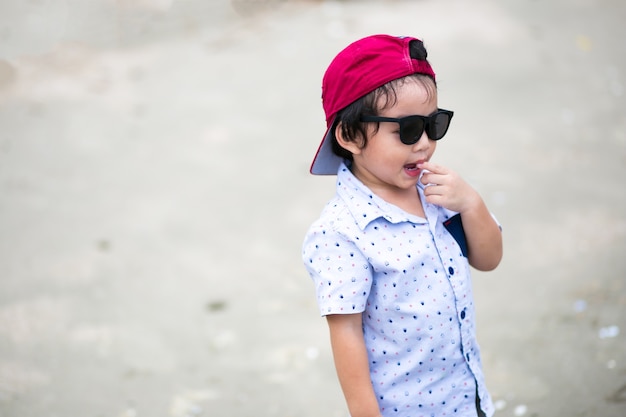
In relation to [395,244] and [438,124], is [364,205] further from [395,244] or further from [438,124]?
[438,124]

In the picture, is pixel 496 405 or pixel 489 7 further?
pixel 489 7

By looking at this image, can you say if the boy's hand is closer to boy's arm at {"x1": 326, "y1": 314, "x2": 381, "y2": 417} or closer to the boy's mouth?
the boy's mouth

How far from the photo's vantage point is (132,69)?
5781mm

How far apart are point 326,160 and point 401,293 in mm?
410

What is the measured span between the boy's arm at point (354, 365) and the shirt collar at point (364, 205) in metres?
0.23

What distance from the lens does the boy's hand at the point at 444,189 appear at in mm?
1808

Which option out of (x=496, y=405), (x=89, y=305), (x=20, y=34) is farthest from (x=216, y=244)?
(x=20, y=34)

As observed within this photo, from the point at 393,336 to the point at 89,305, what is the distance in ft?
7.79

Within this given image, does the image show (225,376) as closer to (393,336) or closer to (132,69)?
(393,336)

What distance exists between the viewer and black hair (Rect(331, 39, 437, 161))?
67.1 inches

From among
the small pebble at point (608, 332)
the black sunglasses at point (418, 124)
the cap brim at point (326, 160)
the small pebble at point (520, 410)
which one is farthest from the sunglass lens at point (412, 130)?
the small pebble at point (608, 332)

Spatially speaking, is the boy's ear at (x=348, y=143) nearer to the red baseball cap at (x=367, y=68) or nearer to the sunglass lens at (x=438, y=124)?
the red baseball cap at (x=367, y=68)

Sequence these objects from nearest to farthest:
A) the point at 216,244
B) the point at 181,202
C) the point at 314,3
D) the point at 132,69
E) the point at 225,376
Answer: the point at 225,376 → the point at 216,244 → the point at 181,202 → the point at 132,69 → the point at 314,3

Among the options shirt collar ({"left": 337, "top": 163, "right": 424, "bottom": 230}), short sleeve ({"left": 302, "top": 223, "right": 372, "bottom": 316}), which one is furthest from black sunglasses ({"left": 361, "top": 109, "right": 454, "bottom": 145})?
short sleeve ({"left": 302, "top": 223, "right": 372, "bottom": 316})
